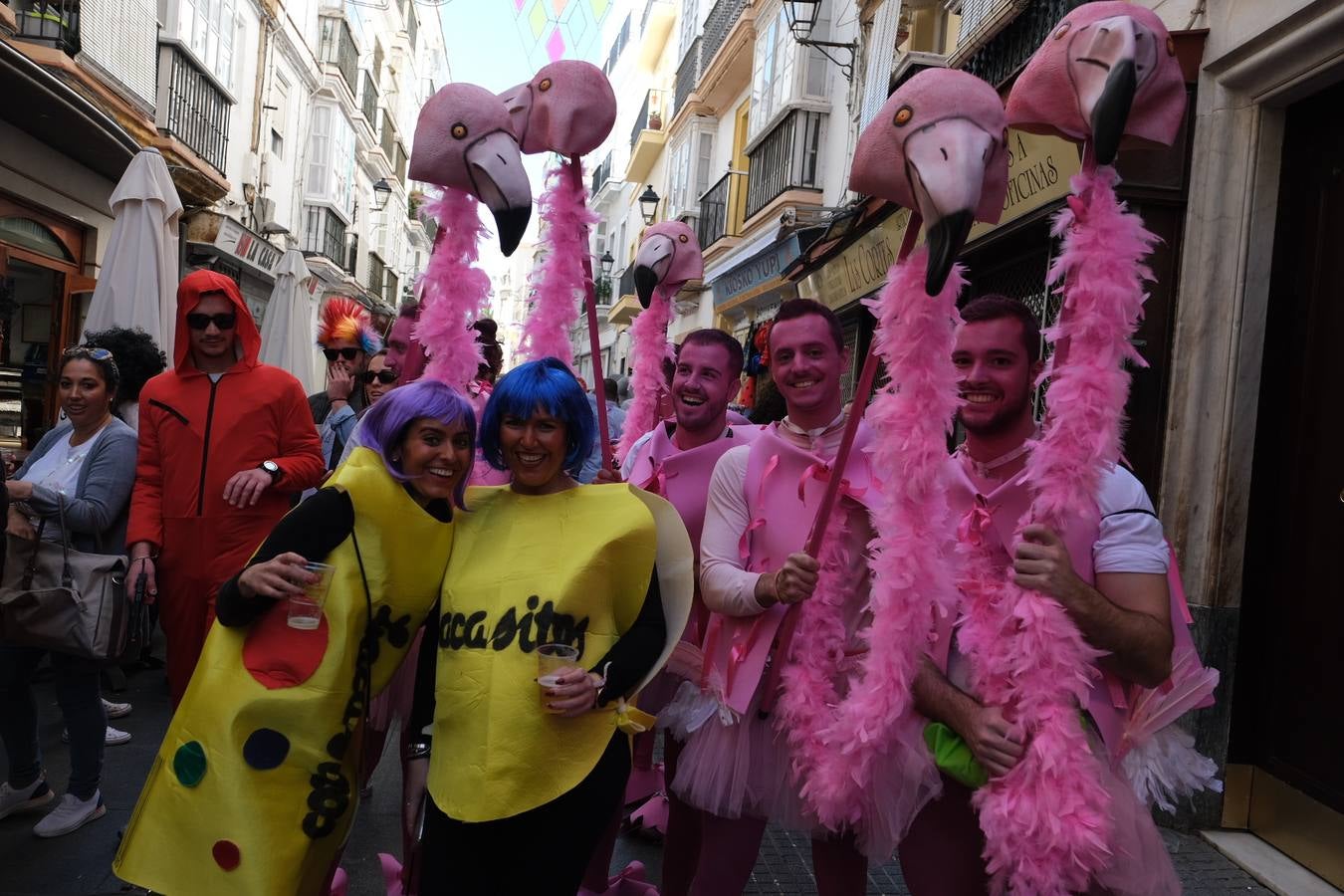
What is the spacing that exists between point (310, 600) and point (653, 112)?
31690 mm

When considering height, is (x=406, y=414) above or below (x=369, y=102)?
below

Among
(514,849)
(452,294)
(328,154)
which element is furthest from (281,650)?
(328,154)

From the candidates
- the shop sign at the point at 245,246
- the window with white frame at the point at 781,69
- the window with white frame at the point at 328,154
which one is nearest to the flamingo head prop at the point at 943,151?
the window with white frame at the point at 781,69

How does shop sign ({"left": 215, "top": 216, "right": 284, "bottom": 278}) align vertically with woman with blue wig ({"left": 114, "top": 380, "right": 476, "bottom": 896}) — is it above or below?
Answer: above

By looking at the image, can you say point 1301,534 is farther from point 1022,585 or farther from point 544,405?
point 544,405

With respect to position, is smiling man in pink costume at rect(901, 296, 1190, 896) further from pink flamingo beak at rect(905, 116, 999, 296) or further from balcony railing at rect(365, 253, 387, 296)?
balcony railing at rect(365, 253, 387, 296)

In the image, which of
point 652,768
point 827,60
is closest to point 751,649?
point 652,768

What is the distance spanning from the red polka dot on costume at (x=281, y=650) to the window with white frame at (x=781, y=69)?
1194 centimetres

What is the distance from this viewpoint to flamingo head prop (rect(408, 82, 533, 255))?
9.70 ft

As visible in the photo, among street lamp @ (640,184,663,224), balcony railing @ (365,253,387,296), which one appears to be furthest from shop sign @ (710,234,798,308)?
balcony railing @ (365,253,387,296)

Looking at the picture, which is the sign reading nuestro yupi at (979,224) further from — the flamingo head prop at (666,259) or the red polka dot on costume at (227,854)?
the red polka dot on costume at (227,854)

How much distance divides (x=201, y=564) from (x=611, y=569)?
5.84 feet

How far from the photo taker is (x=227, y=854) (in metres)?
2.18

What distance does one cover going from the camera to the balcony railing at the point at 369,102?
31.9 m
